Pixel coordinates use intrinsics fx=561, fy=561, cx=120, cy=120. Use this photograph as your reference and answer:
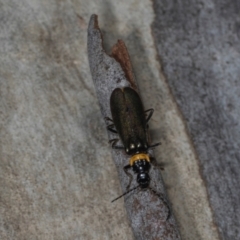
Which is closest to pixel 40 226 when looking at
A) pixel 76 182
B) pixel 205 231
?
pixel 76 182

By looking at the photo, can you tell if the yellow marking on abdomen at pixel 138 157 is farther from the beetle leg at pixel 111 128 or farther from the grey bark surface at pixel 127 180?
the beetle leg at pixel 111 128

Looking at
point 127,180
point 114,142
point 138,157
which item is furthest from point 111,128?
point 127,180

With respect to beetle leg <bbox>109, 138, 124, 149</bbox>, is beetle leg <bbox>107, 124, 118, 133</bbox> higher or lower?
higher

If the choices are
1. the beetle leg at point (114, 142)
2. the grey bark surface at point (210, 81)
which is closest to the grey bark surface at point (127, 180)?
the beetle leg at point (114, 142)

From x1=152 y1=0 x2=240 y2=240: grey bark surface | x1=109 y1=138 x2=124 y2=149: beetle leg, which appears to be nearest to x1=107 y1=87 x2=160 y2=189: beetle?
x1=109 y1=138 x2=124 y2=149: beetle leg

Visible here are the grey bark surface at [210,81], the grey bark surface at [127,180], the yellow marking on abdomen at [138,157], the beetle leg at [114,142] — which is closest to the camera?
the grey bark surface at [127,180]

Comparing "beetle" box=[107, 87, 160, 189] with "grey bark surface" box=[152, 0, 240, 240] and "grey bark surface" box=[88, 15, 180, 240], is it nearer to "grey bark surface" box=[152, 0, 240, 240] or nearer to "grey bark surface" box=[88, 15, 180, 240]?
"grey bark surface" box=[88, 15, 180, 240]
